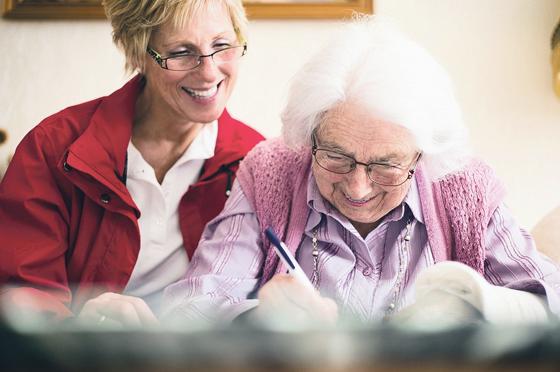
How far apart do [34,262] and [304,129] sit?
28.0 inches

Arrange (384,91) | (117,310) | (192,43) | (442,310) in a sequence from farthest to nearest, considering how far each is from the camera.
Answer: (192,43) < (384,91) < (117,310) < (442,310)

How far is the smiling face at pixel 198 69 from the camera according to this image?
5.07 ft

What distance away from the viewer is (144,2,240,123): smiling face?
1.55 meters

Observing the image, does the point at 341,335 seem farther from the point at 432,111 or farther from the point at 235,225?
the point at 235,225

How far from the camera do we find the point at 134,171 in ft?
5.31

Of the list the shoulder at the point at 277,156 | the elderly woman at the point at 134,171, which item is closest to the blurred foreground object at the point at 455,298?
the shoulder at the point at 277,156

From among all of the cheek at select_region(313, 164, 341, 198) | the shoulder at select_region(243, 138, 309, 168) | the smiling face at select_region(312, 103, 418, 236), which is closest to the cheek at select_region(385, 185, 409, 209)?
the smiling face at select_region(312, 103, 418, 236)

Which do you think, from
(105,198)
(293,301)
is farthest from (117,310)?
(105,198)

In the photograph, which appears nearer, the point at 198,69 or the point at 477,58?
the point at 198,69

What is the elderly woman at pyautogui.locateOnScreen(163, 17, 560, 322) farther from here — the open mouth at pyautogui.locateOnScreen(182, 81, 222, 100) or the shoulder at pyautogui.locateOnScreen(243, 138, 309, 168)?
the open mouth at pyautogui.locateOnScreen(182, 81, 222, 100)

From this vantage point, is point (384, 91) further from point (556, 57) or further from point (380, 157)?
point (556, 57)

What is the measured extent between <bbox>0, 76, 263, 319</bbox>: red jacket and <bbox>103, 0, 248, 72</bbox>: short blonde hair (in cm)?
15

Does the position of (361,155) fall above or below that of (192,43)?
below

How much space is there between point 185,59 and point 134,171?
31cm
